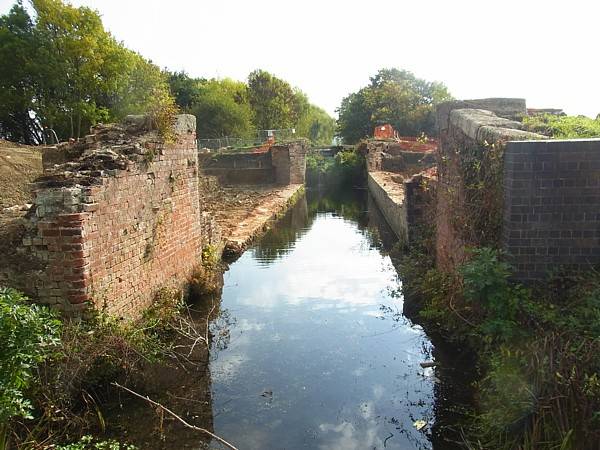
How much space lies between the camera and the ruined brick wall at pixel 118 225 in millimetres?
4805

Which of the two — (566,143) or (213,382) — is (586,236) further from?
Result: (213,382)

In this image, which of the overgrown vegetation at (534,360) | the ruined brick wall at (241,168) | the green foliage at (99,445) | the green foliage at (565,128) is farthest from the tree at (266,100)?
the green foliage at (99,445)

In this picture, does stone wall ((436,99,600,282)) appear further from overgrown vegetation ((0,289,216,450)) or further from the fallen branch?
overgrown vegetation ((0,289,216,450))

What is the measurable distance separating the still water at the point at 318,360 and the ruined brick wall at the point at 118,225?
4.16 feet

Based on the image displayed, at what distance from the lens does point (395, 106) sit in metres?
42.5

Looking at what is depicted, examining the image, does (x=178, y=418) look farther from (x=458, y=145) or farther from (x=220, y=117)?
(x=220, y=117)

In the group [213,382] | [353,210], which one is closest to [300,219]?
[353,210]

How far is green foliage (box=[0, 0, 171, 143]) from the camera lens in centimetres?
2716

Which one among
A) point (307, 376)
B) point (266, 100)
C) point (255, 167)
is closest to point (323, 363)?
point (307, 376)

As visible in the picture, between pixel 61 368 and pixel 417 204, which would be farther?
pixel 417 204

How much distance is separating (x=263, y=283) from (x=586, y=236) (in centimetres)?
586

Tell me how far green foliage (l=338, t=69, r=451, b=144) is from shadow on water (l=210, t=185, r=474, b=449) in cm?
3213

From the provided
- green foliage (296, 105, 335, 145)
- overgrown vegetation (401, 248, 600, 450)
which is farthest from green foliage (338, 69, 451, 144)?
overgrown vegetation (401, 248, 600, 450)

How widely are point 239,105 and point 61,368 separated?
38.3m
